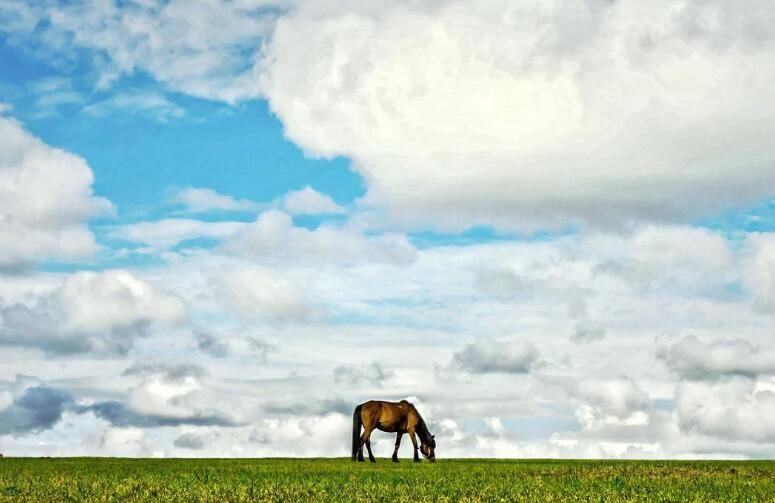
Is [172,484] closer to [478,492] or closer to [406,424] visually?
[478,492]

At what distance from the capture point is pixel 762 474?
28.7 meters

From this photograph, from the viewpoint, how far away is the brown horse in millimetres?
42094

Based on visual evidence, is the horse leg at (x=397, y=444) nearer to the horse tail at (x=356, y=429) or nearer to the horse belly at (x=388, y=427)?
the horse belly at (x=388, y=427)

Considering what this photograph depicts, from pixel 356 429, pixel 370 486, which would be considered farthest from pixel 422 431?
pixel 370 486

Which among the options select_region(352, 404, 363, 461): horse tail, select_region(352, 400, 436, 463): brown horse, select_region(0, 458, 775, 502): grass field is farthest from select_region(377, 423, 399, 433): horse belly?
select_region(0, 458, 775, 502): grass field

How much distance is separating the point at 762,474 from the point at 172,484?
20.0 m

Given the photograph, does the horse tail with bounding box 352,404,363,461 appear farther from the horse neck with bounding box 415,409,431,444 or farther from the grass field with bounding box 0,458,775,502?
the grass field with bounding box 0,458,775,502

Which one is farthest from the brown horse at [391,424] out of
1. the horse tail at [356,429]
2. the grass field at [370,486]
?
the grass field at [370,486]

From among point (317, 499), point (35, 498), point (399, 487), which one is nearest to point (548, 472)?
point (399, 487)

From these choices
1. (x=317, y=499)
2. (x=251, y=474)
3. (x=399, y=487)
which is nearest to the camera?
(x=317, y=499)

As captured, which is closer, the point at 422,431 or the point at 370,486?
the point at 370,486

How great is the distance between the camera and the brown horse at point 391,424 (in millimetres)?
42094

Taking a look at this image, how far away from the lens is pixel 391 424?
43.4 m

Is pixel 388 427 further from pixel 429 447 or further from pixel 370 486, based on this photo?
pixel 370 486
